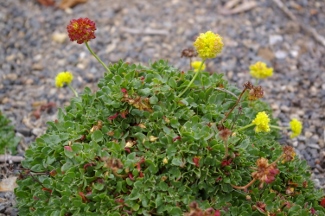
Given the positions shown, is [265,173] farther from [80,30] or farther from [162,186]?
[80,30]

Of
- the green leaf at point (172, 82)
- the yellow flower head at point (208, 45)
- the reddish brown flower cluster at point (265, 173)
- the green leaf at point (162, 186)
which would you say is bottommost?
the green leaf at point (162, 186)

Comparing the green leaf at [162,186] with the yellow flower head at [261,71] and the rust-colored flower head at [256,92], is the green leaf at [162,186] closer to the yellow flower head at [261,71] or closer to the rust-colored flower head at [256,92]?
the rust-colored flower head at [256,92]

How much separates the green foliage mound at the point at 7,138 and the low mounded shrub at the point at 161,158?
73 centimetres

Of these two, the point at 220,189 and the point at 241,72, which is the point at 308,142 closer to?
the point at 241,72

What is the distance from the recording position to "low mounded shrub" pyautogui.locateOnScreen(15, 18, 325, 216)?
2.62 metres

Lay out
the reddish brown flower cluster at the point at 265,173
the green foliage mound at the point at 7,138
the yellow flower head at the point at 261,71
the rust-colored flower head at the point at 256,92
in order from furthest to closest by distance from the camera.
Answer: the green foliage mound at the point at 7,138, the yellow flower head at the point at 261,71, the rust-colored flower head at the point at 256,92, the reddish brown flower cluster at the point at 265,173

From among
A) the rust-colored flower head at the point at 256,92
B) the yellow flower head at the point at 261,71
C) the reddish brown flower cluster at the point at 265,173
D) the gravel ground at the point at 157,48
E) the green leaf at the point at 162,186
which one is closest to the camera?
the reddish brown flower cluster at the point at 265,173

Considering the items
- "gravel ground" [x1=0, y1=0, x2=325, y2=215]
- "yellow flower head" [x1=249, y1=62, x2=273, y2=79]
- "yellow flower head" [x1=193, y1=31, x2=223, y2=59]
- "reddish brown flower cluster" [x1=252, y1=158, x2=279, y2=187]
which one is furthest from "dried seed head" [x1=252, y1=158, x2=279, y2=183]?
"gravel ground" [x1=0, y1=0, x2=325, y2=215]

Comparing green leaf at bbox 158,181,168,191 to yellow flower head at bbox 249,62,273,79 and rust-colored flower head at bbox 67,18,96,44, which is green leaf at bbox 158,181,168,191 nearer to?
rust-colored flower head at bbox 67,18,96,44

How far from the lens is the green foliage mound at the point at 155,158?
2631 mm

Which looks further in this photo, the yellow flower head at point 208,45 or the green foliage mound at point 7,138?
the green foliage mound at point 7,138

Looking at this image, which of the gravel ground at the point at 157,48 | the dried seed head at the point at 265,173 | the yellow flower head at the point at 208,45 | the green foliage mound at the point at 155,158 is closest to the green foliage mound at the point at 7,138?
the gravel ground at the point at 157,48

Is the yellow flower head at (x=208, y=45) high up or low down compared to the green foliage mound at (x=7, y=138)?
up

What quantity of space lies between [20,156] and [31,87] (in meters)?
1.13
